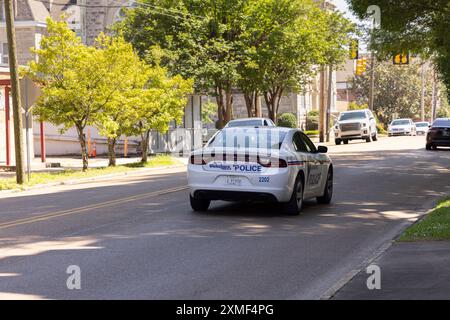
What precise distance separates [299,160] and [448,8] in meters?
12.8

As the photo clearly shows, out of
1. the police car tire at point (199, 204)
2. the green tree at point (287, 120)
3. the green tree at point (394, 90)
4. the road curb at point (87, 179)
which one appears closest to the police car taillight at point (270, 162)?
the police car tire at point (199, 204)

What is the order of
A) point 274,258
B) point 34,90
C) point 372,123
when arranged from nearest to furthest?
point 274,258
point 34,90
point 372,123

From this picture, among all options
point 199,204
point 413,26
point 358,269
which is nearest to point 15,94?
point 199,204

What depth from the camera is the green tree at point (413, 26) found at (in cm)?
2570

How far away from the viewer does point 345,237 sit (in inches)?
478

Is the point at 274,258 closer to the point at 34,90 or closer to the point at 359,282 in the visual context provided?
the point at 359,282

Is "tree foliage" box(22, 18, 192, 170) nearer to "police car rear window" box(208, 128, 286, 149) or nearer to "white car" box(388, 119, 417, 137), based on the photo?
"police car rear window" box(208, 128, 286, 149)

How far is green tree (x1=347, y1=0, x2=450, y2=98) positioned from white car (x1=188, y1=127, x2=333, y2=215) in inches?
477

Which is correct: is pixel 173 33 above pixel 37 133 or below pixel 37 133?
above

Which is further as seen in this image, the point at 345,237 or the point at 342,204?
the point at 342,204

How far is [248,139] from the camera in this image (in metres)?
14.6

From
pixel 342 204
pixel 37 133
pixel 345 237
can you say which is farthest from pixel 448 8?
pixel 37 133

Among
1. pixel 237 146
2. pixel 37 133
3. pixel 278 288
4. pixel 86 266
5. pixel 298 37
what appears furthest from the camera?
pixel 298 37

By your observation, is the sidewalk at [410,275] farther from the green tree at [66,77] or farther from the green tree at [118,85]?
the green tree at [118,85]
